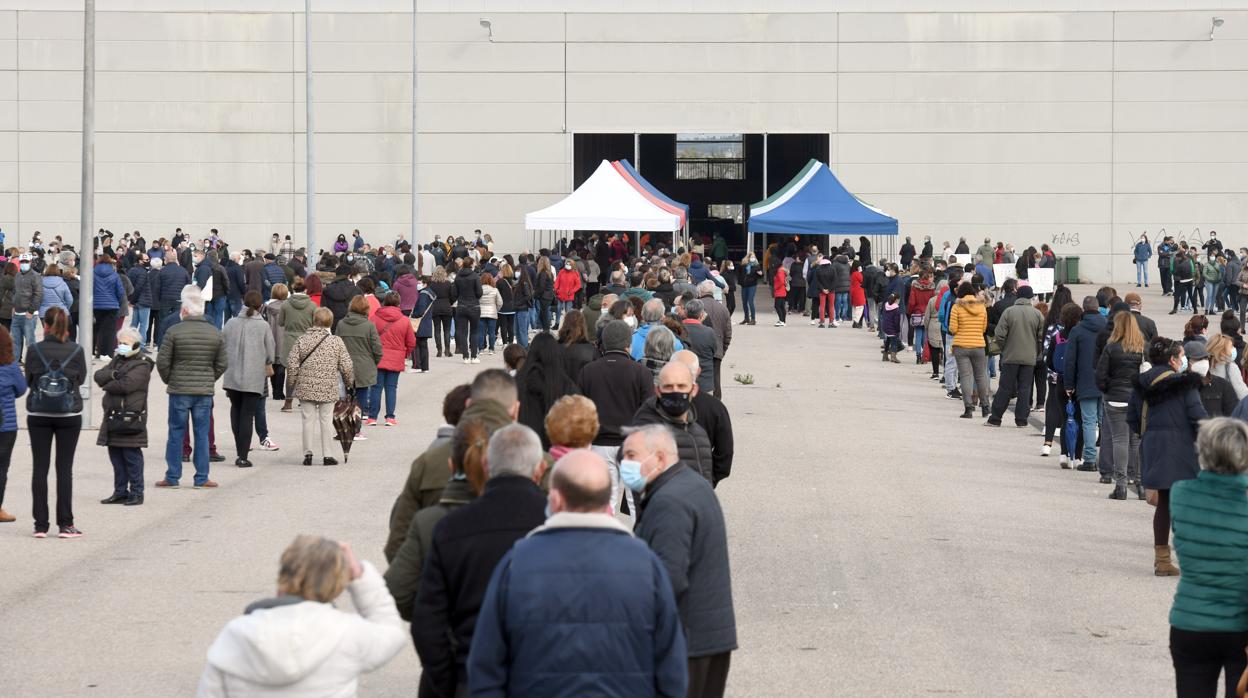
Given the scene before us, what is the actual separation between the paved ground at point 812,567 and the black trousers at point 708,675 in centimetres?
150

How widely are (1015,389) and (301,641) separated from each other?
16.1m

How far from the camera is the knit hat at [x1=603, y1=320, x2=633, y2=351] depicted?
1124cm

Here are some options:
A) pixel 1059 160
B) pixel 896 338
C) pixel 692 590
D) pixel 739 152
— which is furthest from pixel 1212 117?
pixel 692 590

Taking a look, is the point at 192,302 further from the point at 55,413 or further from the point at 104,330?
the point at 104,330

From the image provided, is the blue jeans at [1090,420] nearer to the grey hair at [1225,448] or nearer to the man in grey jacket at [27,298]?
the grey hair at [1225,448]

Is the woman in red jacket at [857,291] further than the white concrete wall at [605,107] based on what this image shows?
No

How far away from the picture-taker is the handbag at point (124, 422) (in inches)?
499

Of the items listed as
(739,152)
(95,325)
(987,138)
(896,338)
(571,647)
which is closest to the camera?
(571,647)

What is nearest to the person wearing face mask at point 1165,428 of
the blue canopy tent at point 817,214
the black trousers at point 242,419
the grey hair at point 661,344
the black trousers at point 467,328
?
the grey hair at point 661,344

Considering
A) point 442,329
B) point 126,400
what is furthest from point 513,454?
point 442,329

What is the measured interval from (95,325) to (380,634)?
70.1 ft

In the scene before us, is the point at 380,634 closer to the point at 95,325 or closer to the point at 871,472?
the point at 871,472

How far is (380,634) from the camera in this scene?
492cm

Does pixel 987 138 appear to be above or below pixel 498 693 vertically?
above
